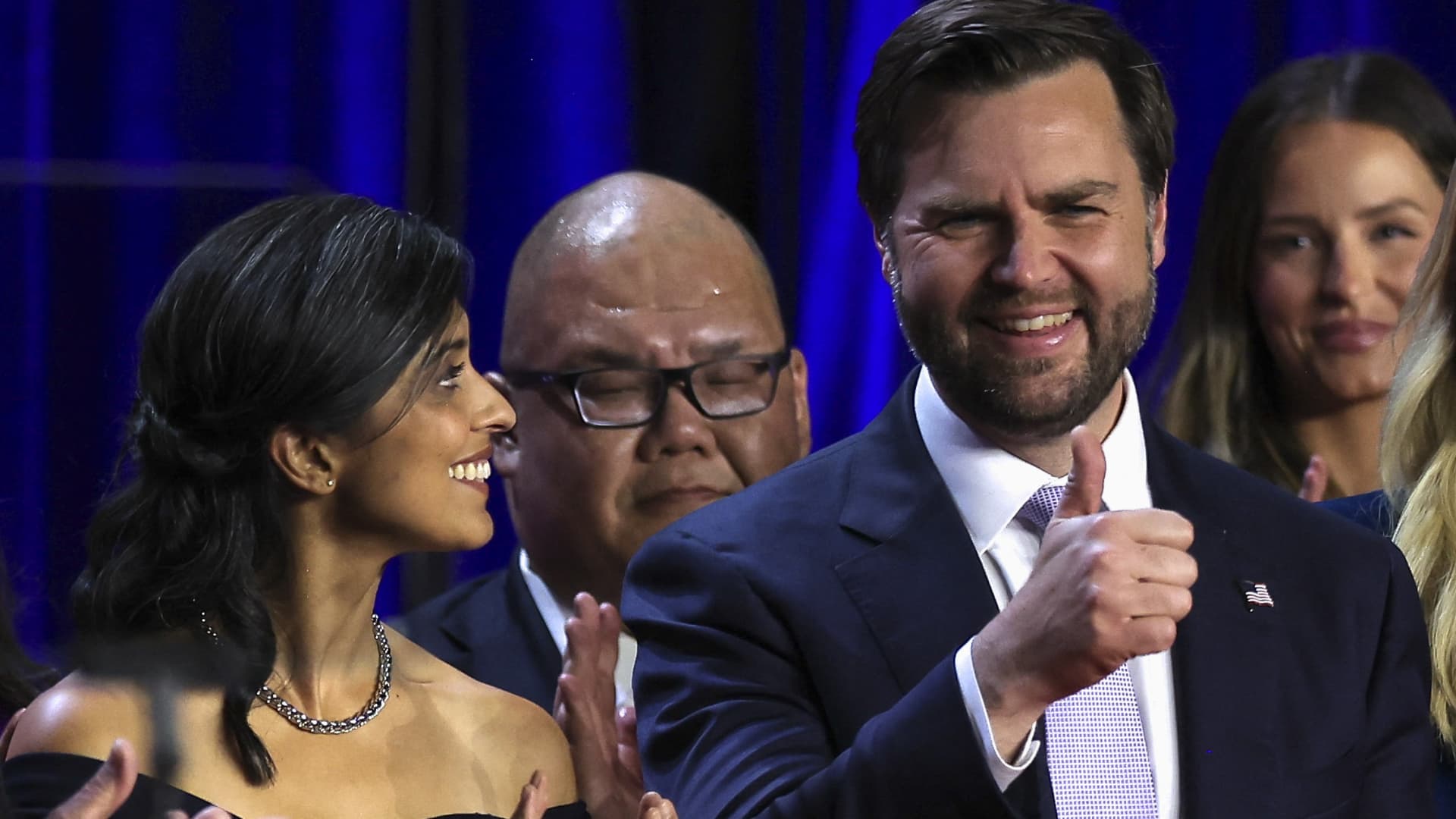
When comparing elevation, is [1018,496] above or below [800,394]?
above

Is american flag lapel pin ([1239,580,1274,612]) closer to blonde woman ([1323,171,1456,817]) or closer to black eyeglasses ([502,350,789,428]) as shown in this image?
blonde woman ([1323,171,1456,817])

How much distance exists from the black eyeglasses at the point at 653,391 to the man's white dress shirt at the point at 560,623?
0.56 feet

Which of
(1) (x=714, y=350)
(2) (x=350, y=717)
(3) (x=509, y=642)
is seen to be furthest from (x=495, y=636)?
(2) (x=350, y=717)

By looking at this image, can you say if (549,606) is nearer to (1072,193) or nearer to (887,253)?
(887,253)

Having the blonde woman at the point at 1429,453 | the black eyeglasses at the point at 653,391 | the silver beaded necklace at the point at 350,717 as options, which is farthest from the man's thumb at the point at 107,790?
the blonde woman at the point at 1429,453

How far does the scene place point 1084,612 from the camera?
127cm

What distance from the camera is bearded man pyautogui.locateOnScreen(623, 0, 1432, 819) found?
4.84 ft

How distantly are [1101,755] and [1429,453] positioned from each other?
1.66 feet

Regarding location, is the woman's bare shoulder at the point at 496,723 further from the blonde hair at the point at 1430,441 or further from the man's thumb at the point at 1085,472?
the blonde hair at the point at 1430,441

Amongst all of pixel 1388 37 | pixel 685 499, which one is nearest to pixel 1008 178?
pixel 685 499

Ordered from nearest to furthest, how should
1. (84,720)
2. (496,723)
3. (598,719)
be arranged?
(84,720), (496,723), (598,719)

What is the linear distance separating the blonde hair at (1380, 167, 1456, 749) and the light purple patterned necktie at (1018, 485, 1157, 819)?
0.33m

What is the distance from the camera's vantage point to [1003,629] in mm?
1322

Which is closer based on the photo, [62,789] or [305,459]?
[62,789]
